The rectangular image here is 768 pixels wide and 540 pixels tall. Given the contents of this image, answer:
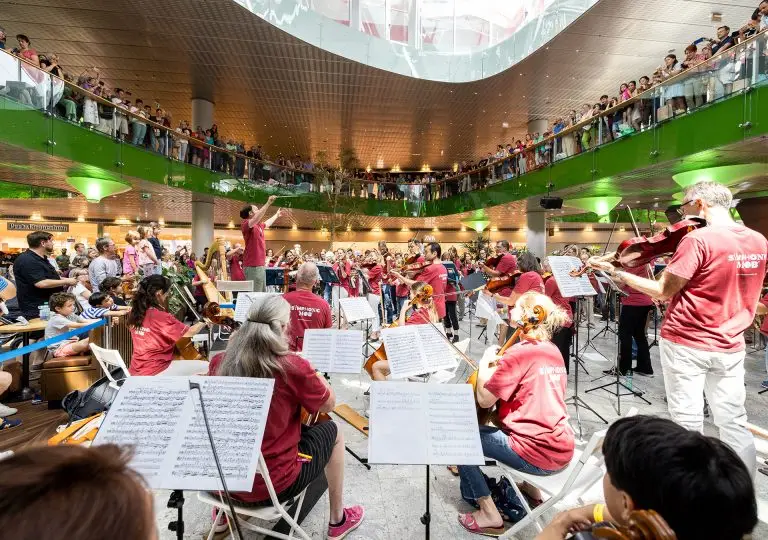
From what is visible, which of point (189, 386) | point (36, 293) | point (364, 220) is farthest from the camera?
point (364, 220)

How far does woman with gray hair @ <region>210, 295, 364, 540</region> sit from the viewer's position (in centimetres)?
208

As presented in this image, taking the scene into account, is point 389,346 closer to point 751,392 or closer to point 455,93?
point 751,392

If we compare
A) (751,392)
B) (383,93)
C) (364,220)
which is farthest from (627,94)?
(364,220)

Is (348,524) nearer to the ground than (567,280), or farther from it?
nearer to the ground

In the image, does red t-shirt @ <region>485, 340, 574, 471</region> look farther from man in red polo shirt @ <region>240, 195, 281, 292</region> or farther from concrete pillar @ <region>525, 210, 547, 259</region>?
concrete pillar @ <region>525, 210, 547, 259</region>

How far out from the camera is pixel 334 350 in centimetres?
331

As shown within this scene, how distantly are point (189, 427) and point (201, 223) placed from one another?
15.1m

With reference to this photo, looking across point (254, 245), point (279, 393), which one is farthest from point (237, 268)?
point (279, 393)

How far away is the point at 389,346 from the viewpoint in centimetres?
327

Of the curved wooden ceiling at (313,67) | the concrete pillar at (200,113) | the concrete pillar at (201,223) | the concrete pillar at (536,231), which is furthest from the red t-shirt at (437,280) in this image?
the concrete pillar at (200,113)

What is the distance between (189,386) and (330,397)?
775 mm

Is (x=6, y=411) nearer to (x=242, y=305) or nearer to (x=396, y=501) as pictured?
(x=242, y=305)

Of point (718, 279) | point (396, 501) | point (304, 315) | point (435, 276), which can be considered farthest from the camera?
point (435, 276)

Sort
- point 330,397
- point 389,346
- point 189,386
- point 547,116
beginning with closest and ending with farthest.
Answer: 1. point 189,386
2. point 330,397
3. point 389,346
4. point 547,116
